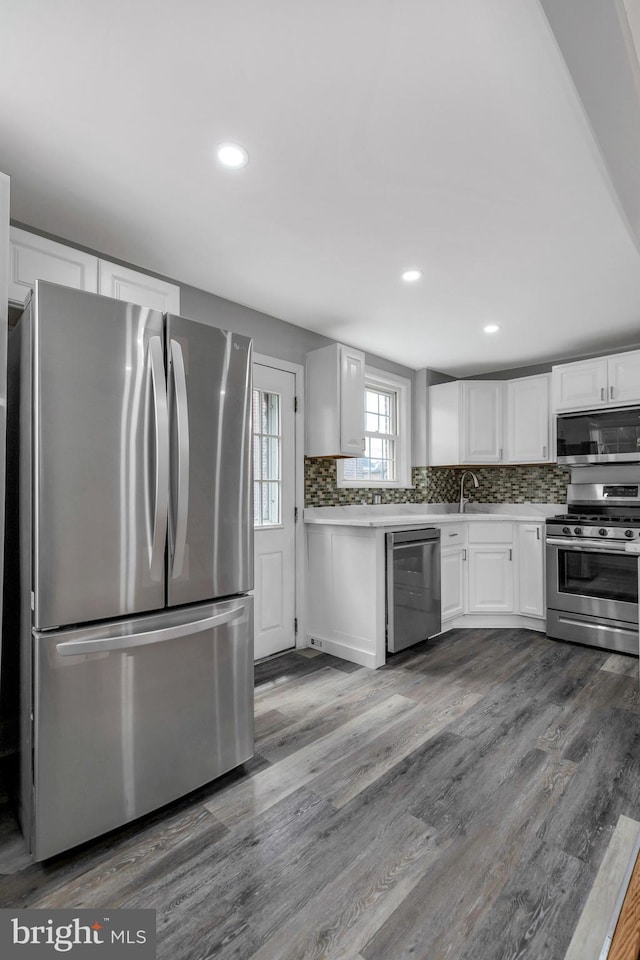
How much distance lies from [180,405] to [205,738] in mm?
1306

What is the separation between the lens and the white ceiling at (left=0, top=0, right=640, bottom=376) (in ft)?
4.34

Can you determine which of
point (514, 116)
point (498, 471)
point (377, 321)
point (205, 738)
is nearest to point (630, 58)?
point (514, 116)

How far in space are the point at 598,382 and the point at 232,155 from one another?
331 cm

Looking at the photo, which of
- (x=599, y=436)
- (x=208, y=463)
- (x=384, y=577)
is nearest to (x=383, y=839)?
(x=208, y=463)

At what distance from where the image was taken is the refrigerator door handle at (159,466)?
5.86 feet

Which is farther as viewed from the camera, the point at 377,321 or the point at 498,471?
the point at 498,471

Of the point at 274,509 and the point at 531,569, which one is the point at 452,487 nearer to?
the point at 531,569

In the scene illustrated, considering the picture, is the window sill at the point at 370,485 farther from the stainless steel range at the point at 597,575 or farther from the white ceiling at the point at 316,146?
the white ceiling at the point at 316,146

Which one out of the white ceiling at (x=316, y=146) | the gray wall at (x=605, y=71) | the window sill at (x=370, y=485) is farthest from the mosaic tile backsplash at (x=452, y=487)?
the gray wall at (x=605, y=71)

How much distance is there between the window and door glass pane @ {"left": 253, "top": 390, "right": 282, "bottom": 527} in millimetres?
804

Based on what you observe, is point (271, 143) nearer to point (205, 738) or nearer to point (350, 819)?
point (205, 738)

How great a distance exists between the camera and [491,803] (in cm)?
188

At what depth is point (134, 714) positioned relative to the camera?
1.72 m

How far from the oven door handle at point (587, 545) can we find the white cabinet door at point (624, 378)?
1105mm
